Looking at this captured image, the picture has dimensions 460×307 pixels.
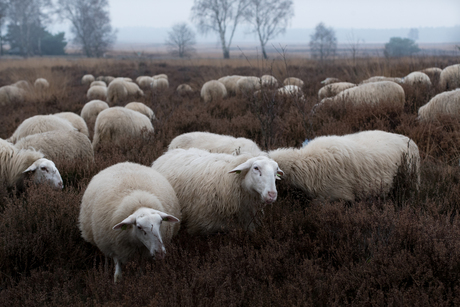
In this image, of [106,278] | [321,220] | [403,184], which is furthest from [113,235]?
[403,184]

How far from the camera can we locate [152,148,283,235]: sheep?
3.21 metres

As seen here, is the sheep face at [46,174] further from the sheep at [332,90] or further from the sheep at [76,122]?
the sheep at [332,90]

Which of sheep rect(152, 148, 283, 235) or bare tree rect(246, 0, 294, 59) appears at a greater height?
bare tree rect(246, 0, 294, 59)

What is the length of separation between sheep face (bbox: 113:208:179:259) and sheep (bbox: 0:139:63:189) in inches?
69.5

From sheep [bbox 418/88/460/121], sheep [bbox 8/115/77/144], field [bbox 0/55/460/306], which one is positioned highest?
sheep [bbox 418/88/460/121]

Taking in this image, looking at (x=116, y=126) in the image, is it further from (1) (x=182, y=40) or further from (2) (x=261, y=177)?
(1) (x=182, y=40)

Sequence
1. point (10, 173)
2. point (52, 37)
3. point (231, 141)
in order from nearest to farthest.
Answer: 1. point (10, 173)
2. point (231, 141)
3. point (52, 37)

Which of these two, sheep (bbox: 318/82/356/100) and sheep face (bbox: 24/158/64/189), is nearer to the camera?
sheep face (bbox: 24/158/64/189)

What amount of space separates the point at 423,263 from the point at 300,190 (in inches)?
65.8

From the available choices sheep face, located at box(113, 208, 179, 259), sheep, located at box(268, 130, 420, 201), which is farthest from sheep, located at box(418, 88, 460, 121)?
sheep face, located at box(113, 208, 179, 259)

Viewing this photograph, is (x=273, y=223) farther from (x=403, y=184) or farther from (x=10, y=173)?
(x=10, y=173)

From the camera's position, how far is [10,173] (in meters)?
4.26

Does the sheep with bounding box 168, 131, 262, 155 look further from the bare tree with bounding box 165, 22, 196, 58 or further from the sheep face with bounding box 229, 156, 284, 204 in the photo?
the bare tree with bounding box 165, 22, 196, 58

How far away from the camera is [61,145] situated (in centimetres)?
530
